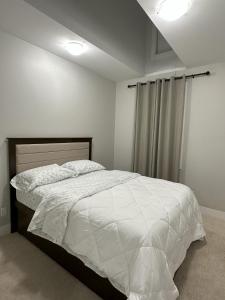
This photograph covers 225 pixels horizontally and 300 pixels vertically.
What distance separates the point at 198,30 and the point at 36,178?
8.09 ft

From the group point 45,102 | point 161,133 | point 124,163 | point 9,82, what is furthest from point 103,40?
point 124,163

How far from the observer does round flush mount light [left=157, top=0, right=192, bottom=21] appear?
5.14 ft

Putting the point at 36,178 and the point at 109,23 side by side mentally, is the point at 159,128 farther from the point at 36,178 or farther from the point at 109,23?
the point at 36,178

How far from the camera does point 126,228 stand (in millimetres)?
1282

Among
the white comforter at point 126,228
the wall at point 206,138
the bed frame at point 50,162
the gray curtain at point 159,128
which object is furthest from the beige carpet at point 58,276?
the gray curtain at point 159,128

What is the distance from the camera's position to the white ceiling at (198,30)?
1.68 meters

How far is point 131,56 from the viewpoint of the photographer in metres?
3.11

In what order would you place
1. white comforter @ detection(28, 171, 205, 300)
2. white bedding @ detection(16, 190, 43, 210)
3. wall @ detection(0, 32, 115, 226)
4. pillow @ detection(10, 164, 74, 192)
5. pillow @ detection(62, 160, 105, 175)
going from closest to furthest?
1. white comforter @ detection(28, 171, 205, 300)
2. white bedding @ detection(16, 190, 43, 210)
3. pillow @ detection(10, 164, 74, 192)
4. wall @ detection(0, 32, 115, 226)
5. pillow @ detection(62, 160, 105, 175)

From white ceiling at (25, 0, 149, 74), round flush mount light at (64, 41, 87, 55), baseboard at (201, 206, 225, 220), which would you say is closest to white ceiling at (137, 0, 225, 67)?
white ceiling at (25, 0, 149, 74)

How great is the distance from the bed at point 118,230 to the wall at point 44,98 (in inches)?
9.3

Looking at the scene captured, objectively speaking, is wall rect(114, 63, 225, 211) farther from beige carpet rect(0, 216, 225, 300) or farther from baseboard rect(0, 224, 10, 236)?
baseboard rect(0, 224, 10, 236)

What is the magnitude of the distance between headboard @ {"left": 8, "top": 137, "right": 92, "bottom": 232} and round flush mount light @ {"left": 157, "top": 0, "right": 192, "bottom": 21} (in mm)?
2036

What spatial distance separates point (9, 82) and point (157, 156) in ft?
8.31

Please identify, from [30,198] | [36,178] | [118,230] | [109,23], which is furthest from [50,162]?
[109,23]
